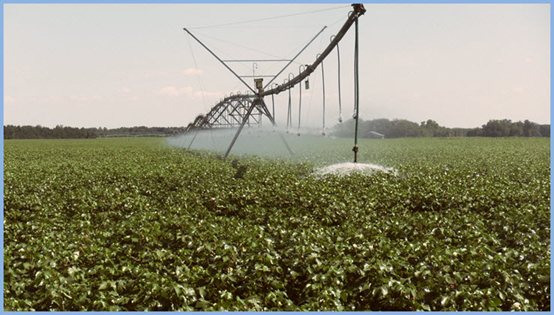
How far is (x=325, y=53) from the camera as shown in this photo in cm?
1745

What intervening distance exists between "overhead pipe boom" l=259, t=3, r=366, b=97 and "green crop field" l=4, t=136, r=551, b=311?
5.17 meters

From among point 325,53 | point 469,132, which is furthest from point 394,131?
point 325,53

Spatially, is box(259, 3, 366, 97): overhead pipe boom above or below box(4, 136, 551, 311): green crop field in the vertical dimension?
above

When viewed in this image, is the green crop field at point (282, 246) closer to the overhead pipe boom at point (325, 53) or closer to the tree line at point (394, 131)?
the overhead pipe boom at point (325, 53)

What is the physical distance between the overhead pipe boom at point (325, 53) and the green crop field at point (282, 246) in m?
5.17

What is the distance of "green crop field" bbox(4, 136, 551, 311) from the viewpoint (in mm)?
6199

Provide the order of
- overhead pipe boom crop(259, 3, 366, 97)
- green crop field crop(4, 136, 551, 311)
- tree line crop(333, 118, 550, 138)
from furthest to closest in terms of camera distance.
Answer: tree line crop(333, 118, 550, 138), overhead pipe boom crop(259, 3, 366, 97), green crop field crop(4, 136, 551, 311)

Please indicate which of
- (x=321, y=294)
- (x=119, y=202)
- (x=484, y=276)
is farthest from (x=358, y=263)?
(x=119, y=202)

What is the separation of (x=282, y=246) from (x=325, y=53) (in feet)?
35.8

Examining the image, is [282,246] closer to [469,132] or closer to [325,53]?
[325,53]

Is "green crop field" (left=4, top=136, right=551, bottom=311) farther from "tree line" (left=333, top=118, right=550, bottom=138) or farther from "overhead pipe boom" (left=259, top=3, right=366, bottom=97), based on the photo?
"tree line" (left=333, top=118, right=550, bottom=138)

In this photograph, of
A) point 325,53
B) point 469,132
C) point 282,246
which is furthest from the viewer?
point 469,132

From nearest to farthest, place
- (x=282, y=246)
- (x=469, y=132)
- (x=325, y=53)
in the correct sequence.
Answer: (x=282, y=246), (x=325, y=53), (x=469, y=132)

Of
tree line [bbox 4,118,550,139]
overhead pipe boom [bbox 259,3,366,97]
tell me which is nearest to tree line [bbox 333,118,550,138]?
tree line [bbox 4,118,550,139]
